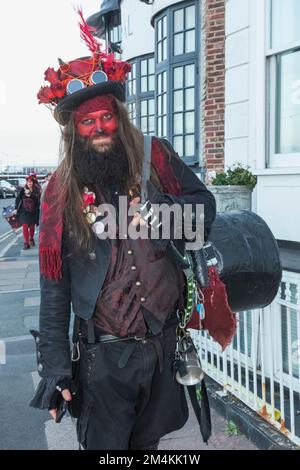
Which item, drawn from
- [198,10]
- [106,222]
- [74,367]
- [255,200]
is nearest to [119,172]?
[106,222]

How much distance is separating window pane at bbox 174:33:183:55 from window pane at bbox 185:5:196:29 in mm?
268

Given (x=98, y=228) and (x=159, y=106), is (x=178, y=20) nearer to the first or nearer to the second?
(x=159, y=106)

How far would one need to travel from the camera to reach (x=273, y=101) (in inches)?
186

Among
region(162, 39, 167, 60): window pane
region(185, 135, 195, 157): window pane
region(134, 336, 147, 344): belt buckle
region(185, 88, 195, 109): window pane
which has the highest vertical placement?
region(162, 39, 167, 60): window pane

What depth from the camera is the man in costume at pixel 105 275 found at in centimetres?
211

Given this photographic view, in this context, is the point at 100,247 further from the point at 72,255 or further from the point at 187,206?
the point at 187,206

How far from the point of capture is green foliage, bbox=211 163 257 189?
4930 mm

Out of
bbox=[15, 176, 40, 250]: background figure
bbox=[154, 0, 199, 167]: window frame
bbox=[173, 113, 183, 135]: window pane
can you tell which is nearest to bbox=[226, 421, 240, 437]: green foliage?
bbox=[154, 0, 199, 167]: window frame

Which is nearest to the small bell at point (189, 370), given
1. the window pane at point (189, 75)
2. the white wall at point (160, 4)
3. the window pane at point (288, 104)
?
the window pane at point (288, 104)

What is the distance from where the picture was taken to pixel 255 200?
4.98m

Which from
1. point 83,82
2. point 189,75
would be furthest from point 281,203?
point 189,75

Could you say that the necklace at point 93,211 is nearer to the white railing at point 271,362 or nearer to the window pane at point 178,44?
the white railing at point 271,362

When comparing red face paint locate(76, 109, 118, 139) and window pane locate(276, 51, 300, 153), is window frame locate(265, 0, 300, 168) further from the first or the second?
red face paint locate(76, 109, 118, 139)

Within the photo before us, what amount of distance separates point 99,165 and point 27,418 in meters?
2.34
